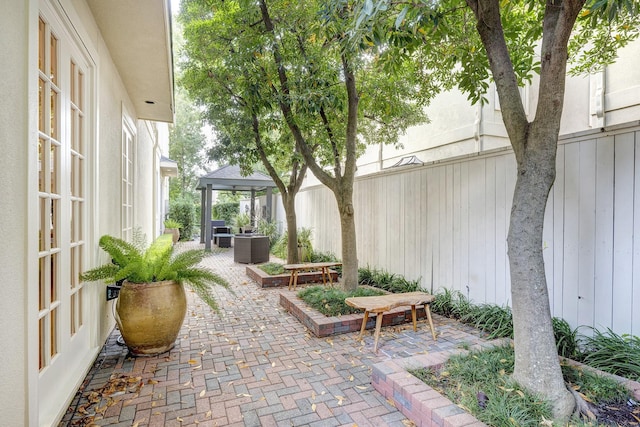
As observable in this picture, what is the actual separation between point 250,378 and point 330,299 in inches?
73.3

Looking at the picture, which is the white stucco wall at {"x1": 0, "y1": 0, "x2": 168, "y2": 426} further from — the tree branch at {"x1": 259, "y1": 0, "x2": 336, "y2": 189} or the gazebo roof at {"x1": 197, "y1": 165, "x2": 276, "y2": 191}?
the gazebo roof at {"x1": 197, "y1": 165, "x2": 276, "y2": 191}

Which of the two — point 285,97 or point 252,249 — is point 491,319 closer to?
point 285,97

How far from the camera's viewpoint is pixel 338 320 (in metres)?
3.98

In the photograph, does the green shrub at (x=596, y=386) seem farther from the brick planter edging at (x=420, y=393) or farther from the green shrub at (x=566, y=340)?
the green shrub at (x=566, y=340)

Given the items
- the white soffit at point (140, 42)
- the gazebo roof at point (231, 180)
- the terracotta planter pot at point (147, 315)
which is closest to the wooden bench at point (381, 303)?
the terracotta planter pot at point (147, 315)

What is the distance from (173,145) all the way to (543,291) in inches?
944

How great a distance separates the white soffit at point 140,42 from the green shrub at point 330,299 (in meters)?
3.58

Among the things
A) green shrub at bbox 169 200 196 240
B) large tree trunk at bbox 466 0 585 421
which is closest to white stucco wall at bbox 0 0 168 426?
large tree trunk at bbox 466 0 585 421

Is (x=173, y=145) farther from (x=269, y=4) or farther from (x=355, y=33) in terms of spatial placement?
(x=355, y=33)

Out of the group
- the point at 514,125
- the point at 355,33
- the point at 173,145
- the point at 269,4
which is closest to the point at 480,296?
the point at 514,125

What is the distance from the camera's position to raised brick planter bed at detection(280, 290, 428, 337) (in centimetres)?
389

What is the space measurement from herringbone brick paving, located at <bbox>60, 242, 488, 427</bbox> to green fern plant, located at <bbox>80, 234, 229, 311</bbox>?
66 centimetres

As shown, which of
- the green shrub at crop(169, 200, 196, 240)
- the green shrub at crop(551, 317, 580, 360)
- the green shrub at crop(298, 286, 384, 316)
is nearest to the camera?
the green shrub at crop(551, 317, 580, 360)

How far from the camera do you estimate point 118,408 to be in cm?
243
